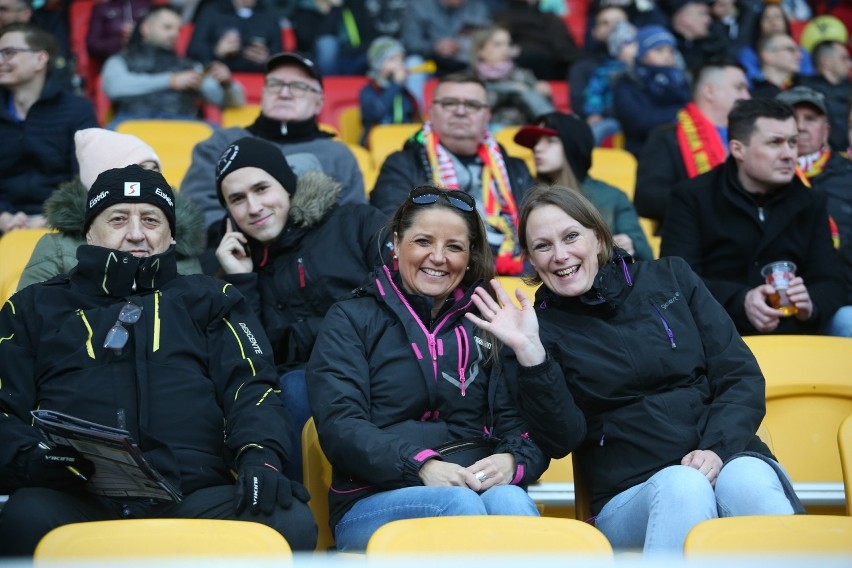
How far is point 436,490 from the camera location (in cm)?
300

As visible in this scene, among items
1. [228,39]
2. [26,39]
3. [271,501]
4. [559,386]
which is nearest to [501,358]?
[559,386]

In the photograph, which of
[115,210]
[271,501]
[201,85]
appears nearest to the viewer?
[271,501]

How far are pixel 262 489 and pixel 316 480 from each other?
0.49 m

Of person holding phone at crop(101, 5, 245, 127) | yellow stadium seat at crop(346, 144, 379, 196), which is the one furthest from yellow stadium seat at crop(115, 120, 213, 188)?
yellow stadium seat at crop(346, 144, 379, 196)

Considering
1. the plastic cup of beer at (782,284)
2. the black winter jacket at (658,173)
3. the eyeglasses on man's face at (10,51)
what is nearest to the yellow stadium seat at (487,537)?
the plastic cup of beer at (782,284)

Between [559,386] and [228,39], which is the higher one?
[228,39]

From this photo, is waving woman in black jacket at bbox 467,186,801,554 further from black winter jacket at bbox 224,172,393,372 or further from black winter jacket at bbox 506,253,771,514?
black winter jacket at bbox 224,172,393,372

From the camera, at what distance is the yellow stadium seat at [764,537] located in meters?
2.55

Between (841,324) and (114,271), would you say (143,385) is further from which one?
(841,324)

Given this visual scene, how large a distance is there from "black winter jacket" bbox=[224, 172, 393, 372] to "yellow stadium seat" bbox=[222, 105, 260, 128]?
2.82 m

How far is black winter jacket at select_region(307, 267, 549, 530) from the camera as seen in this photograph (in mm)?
3162

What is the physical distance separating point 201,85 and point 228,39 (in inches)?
26.5

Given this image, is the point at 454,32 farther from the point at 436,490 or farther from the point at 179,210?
the point at 436,490

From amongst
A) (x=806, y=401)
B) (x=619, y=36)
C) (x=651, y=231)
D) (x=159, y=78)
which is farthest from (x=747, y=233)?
(x=619, y=36)
